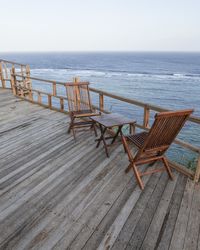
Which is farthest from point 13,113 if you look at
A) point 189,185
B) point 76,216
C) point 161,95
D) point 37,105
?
point 161,95

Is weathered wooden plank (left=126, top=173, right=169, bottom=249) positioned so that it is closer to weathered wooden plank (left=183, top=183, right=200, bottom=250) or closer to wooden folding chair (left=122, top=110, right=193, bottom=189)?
wooden folding chair (left=122, top=110, right=193, bottom=189)

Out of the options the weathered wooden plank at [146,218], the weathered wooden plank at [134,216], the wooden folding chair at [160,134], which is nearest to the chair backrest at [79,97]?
the wooden folding chair at [160,134]

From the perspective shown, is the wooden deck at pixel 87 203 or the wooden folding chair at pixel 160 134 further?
the wooden folding chair at pixel 160 134

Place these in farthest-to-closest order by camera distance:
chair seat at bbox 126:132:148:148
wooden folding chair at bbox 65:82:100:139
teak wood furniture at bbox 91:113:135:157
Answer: wooden folding chair at bbox 65:82:100:139 < teak wood furniture at bbox 91:113:135:157 < chair seat at bbox 126:132:148:148

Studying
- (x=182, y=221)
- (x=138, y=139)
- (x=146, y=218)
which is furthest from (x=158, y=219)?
(x=138, y=139)

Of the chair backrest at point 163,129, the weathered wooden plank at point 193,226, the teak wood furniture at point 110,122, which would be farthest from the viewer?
the teak wood furniture at point 110,122

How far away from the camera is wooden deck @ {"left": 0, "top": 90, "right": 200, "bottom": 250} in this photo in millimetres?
1623

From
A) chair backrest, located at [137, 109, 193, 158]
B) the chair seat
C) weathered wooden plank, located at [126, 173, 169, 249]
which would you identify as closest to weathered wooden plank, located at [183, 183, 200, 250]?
weathered wooden plank, located at [126, 173, 169, 249]

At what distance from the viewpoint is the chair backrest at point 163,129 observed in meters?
1.95

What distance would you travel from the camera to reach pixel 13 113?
537 cm

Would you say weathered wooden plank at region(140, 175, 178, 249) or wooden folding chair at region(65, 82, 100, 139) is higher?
wooden folding chair at region(65, 82, 100, 139)

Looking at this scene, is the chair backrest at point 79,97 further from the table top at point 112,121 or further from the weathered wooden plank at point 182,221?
the weathered wooden plank at point 182,221

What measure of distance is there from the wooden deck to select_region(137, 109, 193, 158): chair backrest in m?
0.47

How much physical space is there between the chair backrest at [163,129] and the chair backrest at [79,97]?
2.10 meters
